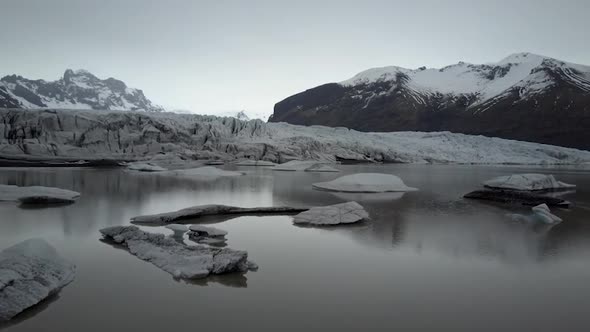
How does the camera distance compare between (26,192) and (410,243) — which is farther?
(26,192)

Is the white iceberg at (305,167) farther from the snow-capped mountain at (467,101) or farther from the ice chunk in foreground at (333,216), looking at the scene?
the snow-capped mountain at (467,101)

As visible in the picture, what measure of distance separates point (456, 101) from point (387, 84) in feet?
56.3

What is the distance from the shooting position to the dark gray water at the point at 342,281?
2.44 meters

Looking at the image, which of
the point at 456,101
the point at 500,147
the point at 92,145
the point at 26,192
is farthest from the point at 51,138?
the point at 456,101

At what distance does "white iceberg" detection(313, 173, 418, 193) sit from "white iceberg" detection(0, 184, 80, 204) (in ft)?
22.5

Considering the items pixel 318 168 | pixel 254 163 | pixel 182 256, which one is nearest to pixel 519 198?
pixel 182 256

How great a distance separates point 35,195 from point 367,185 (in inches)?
326

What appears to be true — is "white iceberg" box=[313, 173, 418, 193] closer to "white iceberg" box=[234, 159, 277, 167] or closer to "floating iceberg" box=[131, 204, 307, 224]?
"floating iceberg" box=[131, 204, 307, 224]

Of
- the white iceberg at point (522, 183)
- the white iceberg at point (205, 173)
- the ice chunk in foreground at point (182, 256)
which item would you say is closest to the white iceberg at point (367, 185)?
the white iceberg at point (522, 183)

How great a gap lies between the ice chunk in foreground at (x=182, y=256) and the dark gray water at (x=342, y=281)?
134 millimetres

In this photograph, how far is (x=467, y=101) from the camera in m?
78.1

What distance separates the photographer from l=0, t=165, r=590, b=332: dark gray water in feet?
8.01

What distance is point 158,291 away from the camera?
2.87m

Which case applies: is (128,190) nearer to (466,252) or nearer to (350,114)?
(466,252)
